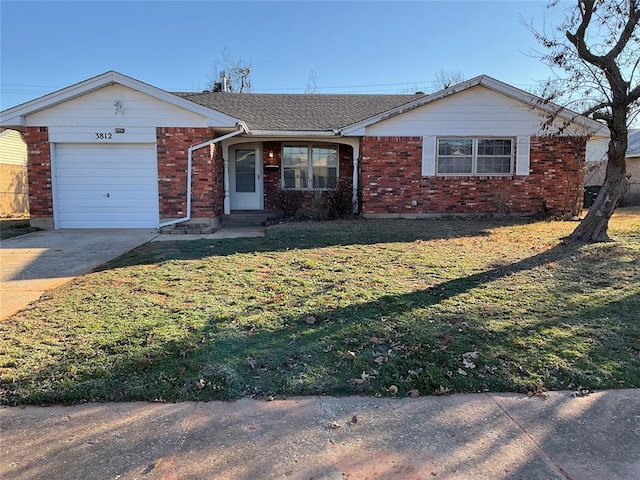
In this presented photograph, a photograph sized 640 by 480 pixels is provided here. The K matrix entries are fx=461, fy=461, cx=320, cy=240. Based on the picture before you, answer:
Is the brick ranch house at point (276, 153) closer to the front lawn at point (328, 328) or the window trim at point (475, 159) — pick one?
the window trim at point (475, 159)

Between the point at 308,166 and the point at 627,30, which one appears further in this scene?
the point at 308,166

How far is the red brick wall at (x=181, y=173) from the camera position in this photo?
1200 cm

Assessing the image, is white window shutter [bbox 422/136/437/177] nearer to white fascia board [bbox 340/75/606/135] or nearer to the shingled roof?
white fascia board [bbox 340/75/606/135]

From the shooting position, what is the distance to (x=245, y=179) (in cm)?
1522

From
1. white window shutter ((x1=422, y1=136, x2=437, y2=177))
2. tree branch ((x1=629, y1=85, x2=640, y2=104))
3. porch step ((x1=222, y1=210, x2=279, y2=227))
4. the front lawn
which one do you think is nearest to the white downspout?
porch step ((x1=222, y1=210, x2=279, y2=227))

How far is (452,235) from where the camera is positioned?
10.1 meters

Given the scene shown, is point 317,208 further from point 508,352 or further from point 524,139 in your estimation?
point 508,352

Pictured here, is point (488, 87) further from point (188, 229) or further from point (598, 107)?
point (188, 229)

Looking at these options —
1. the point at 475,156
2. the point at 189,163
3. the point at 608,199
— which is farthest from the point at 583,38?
the point at 189,163

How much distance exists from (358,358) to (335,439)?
3.42 ft

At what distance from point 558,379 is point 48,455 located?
11.5 ft

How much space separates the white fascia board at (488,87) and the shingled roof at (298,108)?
3.42 feet

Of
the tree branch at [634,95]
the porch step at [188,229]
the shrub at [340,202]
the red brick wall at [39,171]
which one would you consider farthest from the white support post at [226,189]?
the tree branch at [634,95]

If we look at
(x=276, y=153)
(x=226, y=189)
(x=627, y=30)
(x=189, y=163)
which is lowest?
(x=226, y=189)
